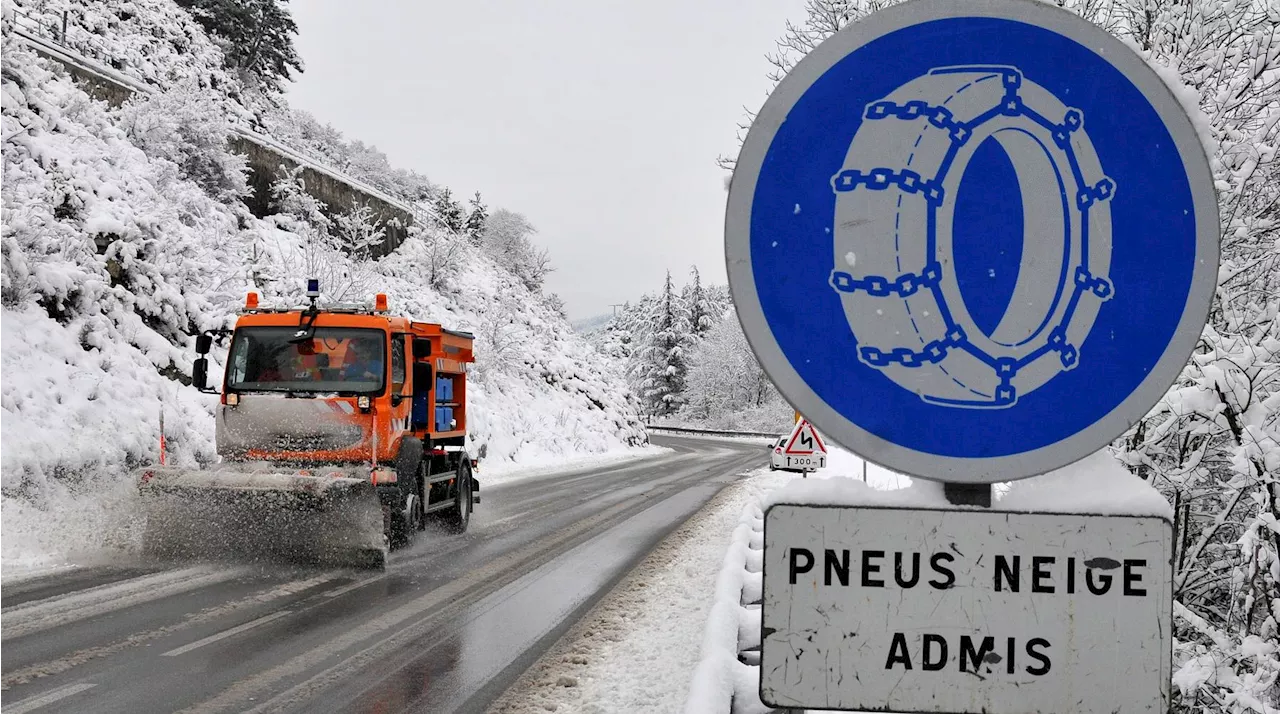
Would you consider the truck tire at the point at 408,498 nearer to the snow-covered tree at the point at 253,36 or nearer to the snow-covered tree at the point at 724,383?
the snow-covered tree at the point at 253,36

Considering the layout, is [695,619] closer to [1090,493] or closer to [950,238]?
[1090,493]

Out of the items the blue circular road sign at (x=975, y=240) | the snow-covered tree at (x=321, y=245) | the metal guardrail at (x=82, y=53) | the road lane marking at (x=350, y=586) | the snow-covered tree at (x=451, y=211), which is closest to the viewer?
the blue circular road sign at (x=975, y=240)

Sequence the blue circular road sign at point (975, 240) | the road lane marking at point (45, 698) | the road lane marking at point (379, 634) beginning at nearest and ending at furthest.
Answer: the blue circular road sign at point (975, 240) → the road lane marking at point (45, 698) → the road lane marking at point (379, 634)

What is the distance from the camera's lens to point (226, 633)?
6.46 m

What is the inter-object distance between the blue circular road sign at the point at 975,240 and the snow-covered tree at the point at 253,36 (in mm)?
42138

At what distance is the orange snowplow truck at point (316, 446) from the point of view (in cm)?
905

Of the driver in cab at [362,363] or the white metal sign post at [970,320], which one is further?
the driver in cab at [362,363]

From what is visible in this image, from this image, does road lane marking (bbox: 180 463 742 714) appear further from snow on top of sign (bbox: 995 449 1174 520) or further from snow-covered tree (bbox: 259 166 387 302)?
snow-covered tree (bbox: 259 166 387 302)

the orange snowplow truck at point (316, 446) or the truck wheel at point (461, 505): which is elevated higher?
the orange snowplow truck at point (316, 446)

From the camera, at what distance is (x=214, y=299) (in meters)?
19.0

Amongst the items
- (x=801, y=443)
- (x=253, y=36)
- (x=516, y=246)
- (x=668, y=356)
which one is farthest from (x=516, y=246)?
(x=801, y=443)

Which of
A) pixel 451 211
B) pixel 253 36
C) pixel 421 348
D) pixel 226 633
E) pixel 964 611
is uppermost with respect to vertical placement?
pixel 253 36

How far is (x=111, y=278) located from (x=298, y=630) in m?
12.5

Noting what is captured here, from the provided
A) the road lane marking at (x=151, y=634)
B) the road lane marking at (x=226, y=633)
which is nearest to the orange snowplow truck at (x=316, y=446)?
the road lane marking at (x=151, y=634)
